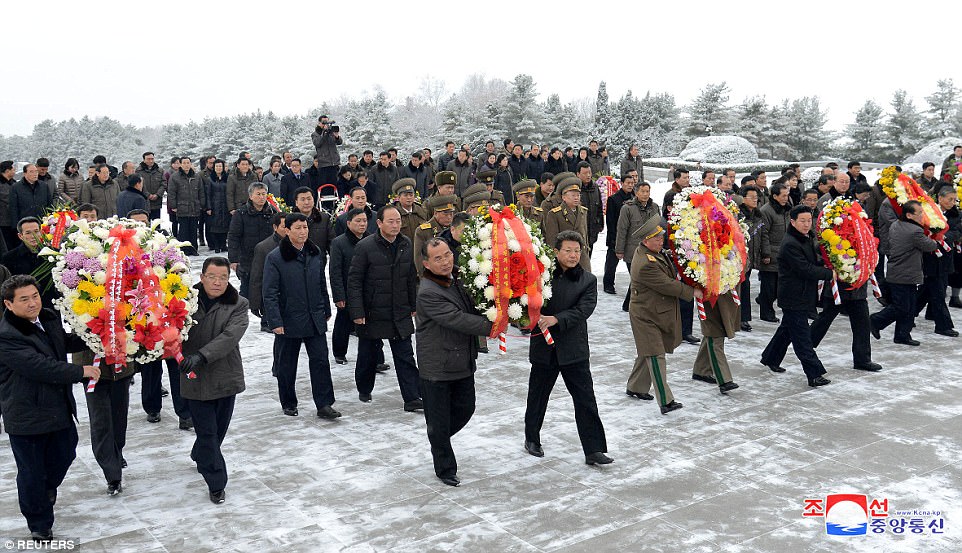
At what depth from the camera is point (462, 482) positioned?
6.68 meters

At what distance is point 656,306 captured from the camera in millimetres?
8453

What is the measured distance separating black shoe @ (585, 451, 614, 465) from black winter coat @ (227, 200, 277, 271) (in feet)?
20.2

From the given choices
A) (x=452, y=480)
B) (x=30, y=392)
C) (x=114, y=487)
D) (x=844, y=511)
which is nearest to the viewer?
(x=30, y=392)

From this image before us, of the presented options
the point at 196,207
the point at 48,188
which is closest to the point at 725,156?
the point at 196,207

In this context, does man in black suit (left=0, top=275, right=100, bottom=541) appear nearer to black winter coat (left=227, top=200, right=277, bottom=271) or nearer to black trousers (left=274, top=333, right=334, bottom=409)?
black trousers (left=274, top=333, right=334, bottom=409)

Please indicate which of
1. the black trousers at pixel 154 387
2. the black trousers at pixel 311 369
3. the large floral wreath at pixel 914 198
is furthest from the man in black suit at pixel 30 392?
the large floral wreath at pixel 914 198

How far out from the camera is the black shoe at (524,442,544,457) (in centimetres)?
718

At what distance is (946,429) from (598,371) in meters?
3.48

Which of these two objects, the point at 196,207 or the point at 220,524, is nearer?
the point at 220,524

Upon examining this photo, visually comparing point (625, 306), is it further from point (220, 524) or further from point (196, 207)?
point (196, 207)

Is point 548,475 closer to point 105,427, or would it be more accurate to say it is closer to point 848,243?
point 105,427

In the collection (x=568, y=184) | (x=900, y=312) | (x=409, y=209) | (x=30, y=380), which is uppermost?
(x=568, y=184)

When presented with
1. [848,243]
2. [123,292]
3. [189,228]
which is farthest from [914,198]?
[189,228]

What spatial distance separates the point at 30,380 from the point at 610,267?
10207 mm
